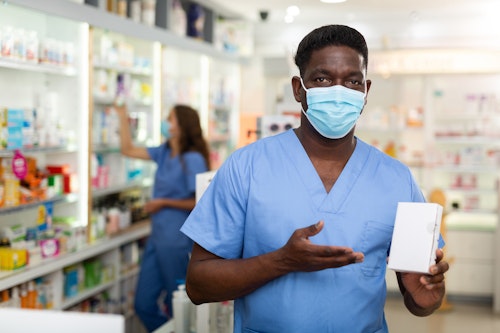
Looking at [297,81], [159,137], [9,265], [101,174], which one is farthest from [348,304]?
[159,137]

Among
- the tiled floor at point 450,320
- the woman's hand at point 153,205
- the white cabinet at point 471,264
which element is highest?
the woman's hand at point 153,205

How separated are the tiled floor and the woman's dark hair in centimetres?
231

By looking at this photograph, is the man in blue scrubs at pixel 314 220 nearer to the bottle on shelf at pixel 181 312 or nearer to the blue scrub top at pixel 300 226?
the blue scrub top at pixel 300 226

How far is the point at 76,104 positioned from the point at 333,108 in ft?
10.3

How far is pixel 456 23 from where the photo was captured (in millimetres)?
8344

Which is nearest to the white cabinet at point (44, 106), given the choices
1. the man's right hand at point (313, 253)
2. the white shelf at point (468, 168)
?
the man's right hand at point (313, 253)

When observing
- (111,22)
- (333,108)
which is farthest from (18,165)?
(333,108)

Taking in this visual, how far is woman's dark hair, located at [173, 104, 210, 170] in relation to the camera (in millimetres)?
4949

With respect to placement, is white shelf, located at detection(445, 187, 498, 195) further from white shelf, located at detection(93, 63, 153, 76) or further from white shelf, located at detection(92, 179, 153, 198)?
white shelf, located at detection(93, 63, 153, 76)

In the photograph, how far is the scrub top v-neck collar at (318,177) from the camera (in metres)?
1.99

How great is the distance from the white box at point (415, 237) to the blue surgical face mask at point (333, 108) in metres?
0.28

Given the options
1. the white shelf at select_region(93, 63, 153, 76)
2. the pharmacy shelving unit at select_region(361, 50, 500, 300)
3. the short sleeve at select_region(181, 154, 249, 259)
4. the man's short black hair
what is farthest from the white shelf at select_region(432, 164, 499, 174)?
the short sleeve at select_region(181, 154, 249, 259)

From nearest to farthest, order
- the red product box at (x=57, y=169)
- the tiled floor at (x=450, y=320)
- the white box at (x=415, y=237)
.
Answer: the white box at (x=415, y=237)
the red product box at (x=57, y=169)
the tiled floor at (x=450, y=320)

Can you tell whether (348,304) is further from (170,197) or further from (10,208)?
(170,197)
